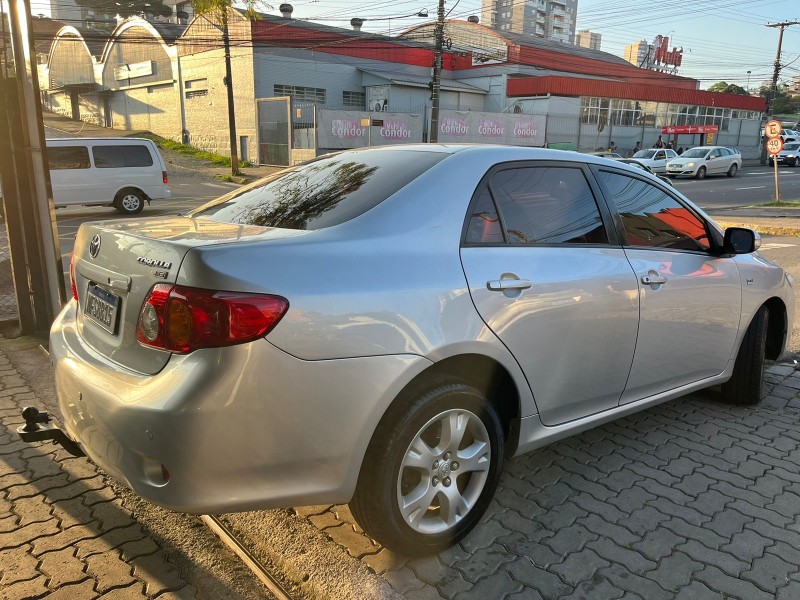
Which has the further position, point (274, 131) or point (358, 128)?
point (274, 131)

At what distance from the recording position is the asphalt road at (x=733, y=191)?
19766mm

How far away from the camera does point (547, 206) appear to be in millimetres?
2957

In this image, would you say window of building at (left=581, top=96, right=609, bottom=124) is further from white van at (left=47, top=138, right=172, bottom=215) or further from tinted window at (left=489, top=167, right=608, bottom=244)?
tinted window at (left=489, top=167, right=608, bottom=244)

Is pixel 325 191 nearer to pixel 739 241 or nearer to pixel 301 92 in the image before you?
pixel 739 241

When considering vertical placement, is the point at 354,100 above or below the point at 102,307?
above

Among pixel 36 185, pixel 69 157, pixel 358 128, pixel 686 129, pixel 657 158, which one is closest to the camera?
pixel 36 185

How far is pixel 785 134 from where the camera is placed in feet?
160

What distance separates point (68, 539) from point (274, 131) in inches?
1145

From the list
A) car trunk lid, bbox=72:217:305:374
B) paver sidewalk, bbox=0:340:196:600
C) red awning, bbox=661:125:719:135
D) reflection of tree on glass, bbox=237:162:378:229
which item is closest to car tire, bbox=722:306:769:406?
reflection of tree on glass, bbox=237:162:378:229

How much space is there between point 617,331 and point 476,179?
1.05m

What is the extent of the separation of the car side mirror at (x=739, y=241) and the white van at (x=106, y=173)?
1478cm

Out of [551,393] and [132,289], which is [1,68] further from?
[551,393]

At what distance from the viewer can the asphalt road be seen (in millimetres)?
19766

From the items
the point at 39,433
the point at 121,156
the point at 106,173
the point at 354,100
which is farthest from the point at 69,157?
the point at 354,100
